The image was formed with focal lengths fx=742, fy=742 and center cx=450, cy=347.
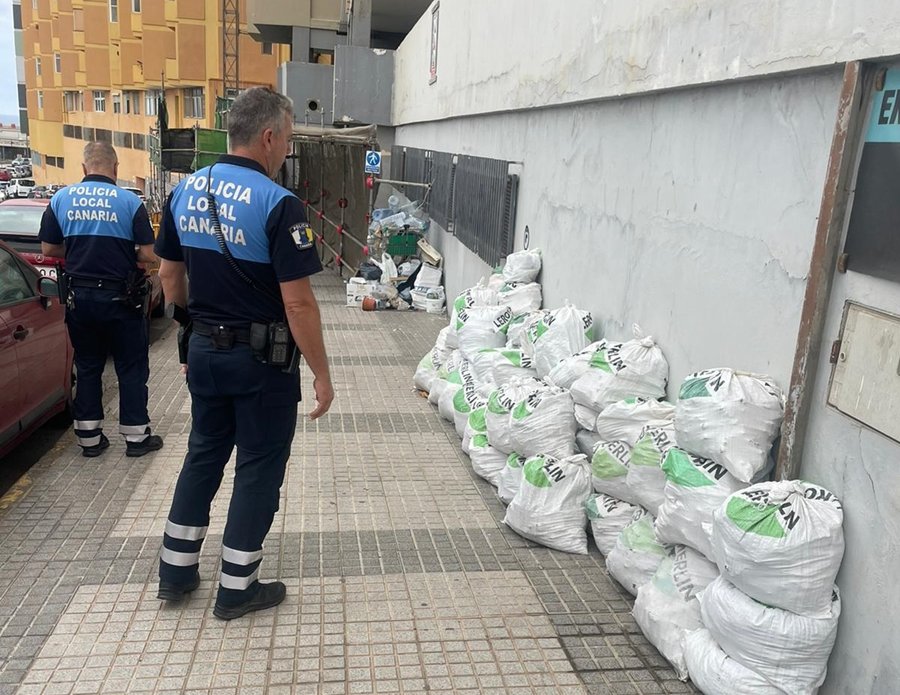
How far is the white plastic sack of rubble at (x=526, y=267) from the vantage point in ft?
19.9

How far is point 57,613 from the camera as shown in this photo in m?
3.13

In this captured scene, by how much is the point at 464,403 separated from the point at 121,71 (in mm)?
46665

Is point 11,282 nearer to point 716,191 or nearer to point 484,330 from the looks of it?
point 484,330

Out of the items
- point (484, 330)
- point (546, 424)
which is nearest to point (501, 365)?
point (484, 330)

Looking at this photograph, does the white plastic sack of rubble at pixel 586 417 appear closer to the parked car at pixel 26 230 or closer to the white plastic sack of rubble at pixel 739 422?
the white plastic sack of rubble at pixel 739 422

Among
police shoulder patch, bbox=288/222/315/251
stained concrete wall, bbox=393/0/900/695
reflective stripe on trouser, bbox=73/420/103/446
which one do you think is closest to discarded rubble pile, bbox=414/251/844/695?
stained concrete wall, bbox=393/0/900/695

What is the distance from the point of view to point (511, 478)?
4238mm

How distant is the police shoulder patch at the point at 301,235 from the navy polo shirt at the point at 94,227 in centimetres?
219

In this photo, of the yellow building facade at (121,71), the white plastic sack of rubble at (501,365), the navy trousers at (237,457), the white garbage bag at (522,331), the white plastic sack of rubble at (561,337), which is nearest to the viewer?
the navy trousers at (237,457)

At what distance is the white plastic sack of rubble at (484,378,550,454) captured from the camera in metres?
4.36

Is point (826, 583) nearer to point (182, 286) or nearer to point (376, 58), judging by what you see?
point (182, 286)

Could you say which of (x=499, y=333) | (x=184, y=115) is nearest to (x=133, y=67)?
(x=184, y=115)

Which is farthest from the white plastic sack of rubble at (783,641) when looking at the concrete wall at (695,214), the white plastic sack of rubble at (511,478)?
the white plastic sack of rubble at (511,478)

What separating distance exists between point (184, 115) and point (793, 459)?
40.3 m
